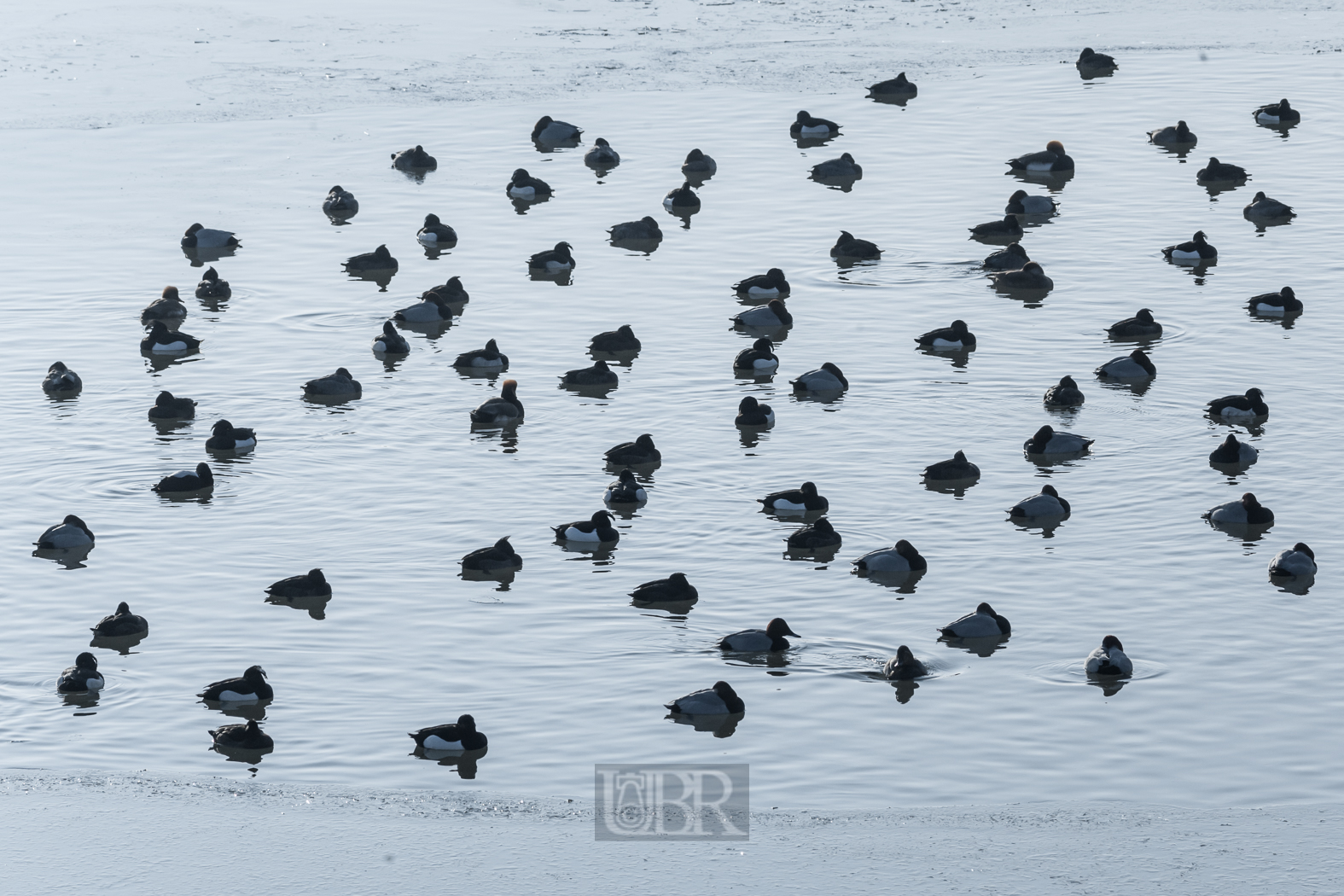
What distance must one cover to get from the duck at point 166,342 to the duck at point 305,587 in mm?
13398

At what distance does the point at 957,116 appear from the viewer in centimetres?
5750

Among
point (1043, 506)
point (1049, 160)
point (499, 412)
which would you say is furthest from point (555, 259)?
point (1043, 506)

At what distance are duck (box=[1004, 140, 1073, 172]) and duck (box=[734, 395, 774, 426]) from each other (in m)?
18.8

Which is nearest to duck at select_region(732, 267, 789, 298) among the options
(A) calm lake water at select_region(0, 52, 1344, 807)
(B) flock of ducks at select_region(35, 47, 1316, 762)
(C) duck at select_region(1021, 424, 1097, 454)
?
(B) flock of ducks at select_region(35, 47, 1316, 762)

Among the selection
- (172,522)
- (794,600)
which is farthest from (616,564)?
(172,522)

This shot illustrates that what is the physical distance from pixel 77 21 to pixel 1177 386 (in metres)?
44.0

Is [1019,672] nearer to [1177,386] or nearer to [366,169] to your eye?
[1177,386]

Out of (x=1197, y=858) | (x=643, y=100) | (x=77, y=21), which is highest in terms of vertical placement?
(x=77, y=21)

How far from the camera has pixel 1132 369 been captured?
123 ft

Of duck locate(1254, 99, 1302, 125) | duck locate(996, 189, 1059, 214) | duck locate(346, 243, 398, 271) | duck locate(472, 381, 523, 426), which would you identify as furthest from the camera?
duck locate(1254, 99, 1302, 125)

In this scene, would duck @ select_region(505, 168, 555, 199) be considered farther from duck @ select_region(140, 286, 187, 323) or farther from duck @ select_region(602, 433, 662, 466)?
duck @ select_region(602, 433, 662, 466)

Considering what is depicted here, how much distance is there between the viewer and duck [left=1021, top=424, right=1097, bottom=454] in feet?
110

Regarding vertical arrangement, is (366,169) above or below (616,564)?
above

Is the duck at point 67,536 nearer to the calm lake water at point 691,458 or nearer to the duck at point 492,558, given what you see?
the calm lake water at point 691,458
